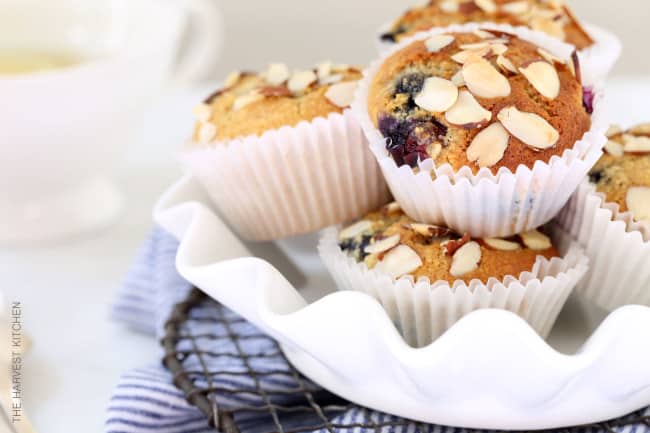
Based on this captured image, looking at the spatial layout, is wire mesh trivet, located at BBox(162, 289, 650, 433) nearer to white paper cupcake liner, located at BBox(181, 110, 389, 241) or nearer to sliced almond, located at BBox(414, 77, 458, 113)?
white paper cupcake liner, located at BBox(181, 110, 389, 241)

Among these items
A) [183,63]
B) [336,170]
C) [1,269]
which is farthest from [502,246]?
[183,63]

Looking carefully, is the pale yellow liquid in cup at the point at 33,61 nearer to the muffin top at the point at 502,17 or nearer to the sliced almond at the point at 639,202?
the muffin top at the point at 502,17

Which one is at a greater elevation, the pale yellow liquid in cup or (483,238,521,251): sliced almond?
the pale yellow liquid in cup

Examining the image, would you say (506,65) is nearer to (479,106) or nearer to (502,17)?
(479,106)

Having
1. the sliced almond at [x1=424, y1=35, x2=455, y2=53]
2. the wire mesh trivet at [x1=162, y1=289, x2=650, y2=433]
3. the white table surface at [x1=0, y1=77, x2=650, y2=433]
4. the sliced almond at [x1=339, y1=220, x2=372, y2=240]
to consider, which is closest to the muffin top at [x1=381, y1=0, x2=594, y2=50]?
the white table surface at [x1=0, y1=77, x2=650, y2=433]

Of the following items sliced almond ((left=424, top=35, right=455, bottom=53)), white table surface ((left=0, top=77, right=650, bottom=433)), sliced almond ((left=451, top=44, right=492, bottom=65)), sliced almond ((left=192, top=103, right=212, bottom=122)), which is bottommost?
white table surface ((left=0, top=77, right=650, bottom=433))

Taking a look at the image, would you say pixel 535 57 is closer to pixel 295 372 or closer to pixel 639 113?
pixel 295 372

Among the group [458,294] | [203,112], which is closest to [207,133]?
[203,112]
